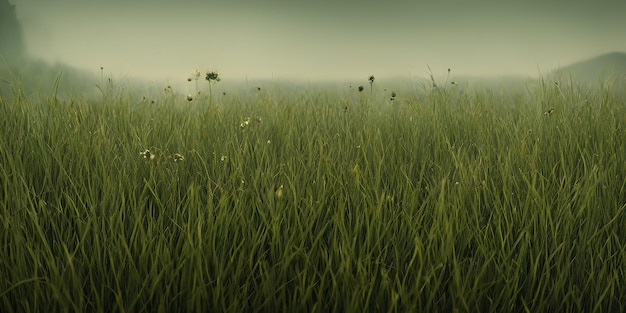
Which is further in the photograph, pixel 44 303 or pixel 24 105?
pixel 24 105

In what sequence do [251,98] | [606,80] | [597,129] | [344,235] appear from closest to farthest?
[344,235] < [597,129] < [606,80] < [251,98]

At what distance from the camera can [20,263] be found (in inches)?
65.8

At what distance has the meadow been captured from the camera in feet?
5.29

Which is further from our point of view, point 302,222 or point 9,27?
point 9,27

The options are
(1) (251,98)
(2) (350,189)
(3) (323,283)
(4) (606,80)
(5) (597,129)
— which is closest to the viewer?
(3) (323,283)

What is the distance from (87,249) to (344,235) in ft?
2.75

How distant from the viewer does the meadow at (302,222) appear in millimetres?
1611

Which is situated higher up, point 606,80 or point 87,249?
point 606,80

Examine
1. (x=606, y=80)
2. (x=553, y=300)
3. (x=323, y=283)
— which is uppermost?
(x=606, y=80)

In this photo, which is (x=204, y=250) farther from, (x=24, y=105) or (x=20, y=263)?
(x=24, y=105)

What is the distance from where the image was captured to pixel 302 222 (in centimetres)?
193

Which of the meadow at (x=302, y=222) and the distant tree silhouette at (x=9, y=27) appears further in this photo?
the distant tree silhouette at (x=9, y=27)

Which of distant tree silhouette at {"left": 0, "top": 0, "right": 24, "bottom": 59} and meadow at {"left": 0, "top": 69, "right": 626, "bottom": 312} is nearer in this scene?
meadow at {"left": 0, "top": 69, "right": 626, "bottom": 312}

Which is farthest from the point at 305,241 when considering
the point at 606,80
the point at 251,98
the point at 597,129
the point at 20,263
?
the point at 606,80
